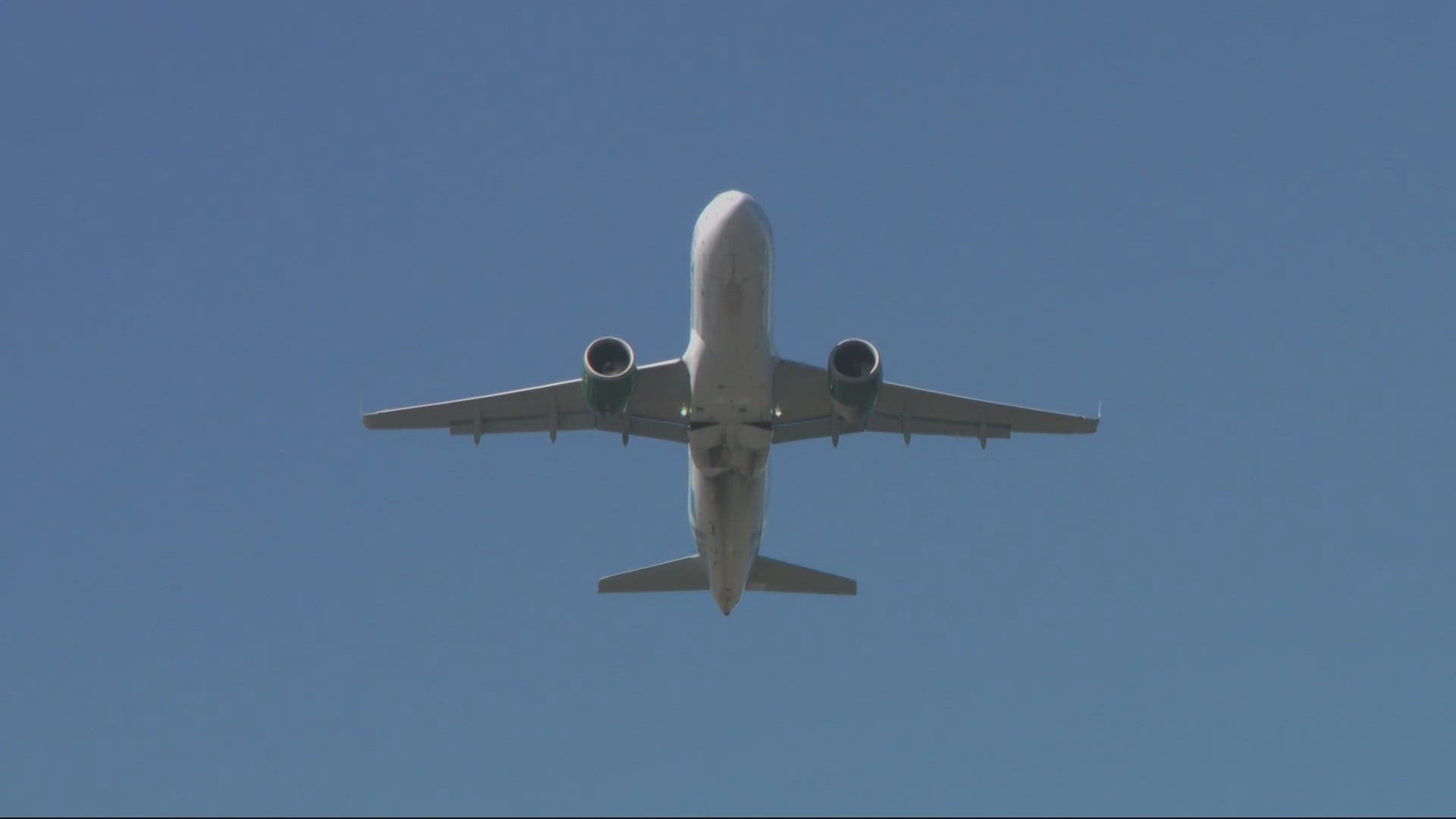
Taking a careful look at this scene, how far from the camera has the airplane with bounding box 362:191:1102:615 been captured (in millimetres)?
36375

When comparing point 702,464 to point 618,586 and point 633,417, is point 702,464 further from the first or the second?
point 618,586

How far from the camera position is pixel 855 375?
37.5 meters

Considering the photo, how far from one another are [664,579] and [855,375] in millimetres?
8403

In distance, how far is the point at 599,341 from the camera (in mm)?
37281

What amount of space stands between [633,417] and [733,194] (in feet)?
19.4

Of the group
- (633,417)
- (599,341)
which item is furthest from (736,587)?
(599,341)

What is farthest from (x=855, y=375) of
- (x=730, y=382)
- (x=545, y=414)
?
(x=545, y=414)

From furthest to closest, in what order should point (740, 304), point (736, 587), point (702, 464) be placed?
point (736, 587) → point (702, 464) → point (740, 304)

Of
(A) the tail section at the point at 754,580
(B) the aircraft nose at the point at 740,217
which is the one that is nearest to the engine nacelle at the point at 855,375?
(B) the aircraft nose at the point at 740,217

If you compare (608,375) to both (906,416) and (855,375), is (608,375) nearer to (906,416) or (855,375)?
(855,375)

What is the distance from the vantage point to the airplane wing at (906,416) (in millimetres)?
39281

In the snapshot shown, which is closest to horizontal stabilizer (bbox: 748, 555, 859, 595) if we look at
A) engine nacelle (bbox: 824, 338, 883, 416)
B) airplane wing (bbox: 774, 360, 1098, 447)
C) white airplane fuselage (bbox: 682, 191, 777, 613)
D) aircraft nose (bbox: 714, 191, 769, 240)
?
white airplane fuselage (bbox: 682, 191, 777, 613)

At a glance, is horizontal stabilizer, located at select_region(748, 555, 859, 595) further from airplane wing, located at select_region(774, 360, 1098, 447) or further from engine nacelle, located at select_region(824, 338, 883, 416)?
engine nacelle, located at select_region(824, 338, 883, 416)

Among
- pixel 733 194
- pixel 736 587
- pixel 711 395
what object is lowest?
pixel 736 587
